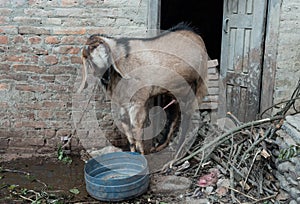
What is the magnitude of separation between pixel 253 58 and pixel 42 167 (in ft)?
9.41

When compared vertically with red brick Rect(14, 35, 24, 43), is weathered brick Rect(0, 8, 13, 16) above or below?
above

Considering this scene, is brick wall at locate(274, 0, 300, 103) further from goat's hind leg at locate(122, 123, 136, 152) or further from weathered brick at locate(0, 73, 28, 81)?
weathered brick at locate(0, 73, 28, 81)

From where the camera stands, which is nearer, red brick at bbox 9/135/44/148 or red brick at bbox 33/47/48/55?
red brick at bbox 33/47/48/55

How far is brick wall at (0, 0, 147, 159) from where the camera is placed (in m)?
4.49

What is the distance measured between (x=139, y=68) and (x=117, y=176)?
1.18m

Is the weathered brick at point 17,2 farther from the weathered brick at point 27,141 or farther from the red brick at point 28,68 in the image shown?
the weathered brick at point 27,141

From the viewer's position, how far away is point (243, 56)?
491 centimetres

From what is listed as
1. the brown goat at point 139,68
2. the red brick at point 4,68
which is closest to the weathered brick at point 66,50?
the brown goat at point 139,68

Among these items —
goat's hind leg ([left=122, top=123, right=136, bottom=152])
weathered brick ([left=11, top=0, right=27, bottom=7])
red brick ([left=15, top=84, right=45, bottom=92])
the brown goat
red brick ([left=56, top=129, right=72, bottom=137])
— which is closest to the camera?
the brown goat

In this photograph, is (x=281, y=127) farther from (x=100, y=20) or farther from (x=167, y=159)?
(x=100, y=20)

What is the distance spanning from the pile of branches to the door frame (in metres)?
0.73

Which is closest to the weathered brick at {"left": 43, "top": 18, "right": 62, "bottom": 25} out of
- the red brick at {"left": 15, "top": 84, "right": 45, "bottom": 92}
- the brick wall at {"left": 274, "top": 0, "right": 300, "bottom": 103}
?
the red brick at {"left": 15, "top": 84, "right": 45, "bottom": 92}

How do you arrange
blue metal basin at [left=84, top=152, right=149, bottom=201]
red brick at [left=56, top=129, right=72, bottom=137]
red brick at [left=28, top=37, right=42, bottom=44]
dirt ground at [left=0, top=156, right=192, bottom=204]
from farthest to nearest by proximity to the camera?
red brick at [left=56, top=129, right=72, bottom=137]
red brick at [left=28, top=37, right=42, bottom=44]
dirt ground at [left=0, top=156, right=192, bottom=204]
blue metal basin at [left=84, top=152, right=149, bottom=201]

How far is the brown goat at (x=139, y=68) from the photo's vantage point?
4.19 metres
